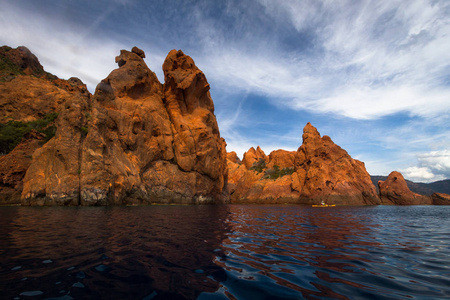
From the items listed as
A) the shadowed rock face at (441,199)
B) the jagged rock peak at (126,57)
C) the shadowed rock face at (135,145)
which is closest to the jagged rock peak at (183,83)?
the shadowed rock face at (135,145)

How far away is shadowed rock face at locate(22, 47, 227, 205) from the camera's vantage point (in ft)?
103

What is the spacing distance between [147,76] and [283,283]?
5425 centimetres

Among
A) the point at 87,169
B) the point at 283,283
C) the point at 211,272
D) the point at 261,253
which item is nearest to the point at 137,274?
the point at 211,272

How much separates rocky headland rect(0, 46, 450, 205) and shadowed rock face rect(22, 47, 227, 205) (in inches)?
6.8

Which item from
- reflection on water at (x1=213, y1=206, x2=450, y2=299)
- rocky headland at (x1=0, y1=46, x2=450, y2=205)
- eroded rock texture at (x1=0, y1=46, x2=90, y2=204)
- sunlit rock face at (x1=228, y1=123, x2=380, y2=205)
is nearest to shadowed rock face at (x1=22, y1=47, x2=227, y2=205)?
rocky headland at (x1=0, y1=46, x2=450, y2=205)

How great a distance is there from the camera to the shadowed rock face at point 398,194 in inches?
2711

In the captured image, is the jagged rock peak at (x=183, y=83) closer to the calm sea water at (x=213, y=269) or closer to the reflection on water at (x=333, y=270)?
the calm sea water at (x=213, y=269)

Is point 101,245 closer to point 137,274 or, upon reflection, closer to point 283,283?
point 137,274

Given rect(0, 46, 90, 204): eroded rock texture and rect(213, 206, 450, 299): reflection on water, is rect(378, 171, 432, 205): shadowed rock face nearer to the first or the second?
rect(213, 206, 450, 299): reflection on water

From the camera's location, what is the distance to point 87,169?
1255 inches

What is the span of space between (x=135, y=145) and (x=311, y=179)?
5569 centimetres

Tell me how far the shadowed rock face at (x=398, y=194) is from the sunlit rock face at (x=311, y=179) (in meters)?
6.25

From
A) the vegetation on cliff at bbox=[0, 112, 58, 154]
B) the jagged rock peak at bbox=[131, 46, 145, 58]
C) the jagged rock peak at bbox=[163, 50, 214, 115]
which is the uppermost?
the jagged rock peak at bbox=[131, 46, 145, 58]

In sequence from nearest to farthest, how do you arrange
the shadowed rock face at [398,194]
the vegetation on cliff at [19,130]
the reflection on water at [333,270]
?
the reflection on water at [333,270] < the vegetation on cliff at [19,130] < the shadowed rock face at [398,194]
